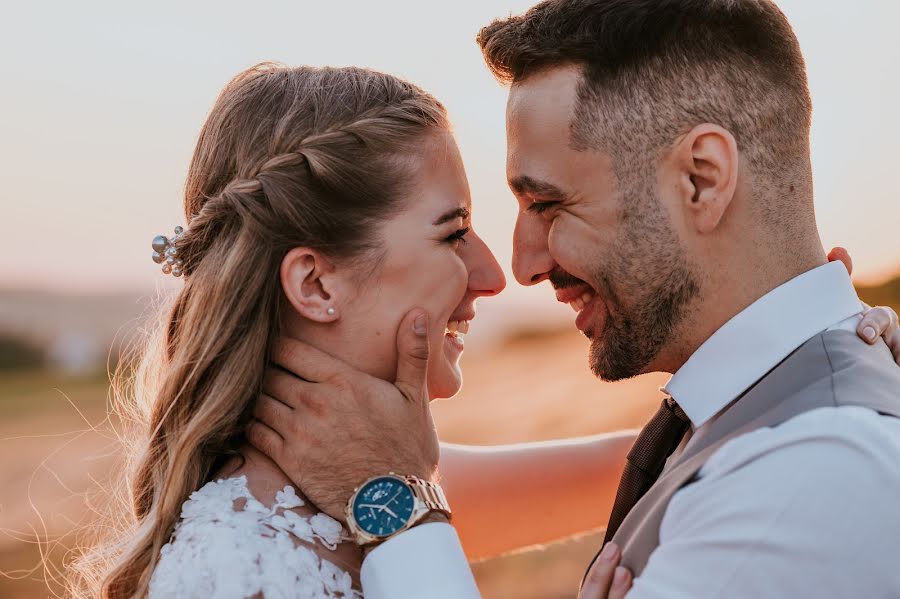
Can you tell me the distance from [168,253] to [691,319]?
166cm

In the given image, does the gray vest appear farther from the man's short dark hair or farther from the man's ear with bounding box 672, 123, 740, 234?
the man's short dark hair

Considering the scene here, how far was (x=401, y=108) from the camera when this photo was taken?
10.1ft

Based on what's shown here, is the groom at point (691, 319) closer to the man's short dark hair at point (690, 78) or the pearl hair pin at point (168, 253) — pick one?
the man's short dark hair at point (690, 78)

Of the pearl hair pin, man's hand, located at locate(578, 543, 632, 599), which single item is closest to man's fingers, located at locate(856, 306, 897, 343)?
man's hand, located at locate(578, 543, 632, 599)

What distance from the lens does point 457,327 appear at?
3279 mm

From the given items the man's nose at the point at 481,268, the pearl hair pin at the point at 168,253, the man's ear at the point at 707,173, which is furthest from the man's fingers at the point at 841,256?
the pearl hair pin at the point at 168,253

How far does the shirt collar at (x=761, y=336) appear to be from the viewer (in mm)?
2633

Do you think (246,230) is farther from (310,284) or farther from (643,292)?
(643,292)

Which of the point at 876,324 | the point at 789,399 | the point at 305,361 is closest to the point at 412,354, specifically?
the point at 305,361

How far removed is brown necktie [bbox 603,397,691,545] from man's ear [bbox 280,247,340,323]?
102cm

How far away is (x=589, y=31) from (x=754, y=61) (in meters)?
0.51

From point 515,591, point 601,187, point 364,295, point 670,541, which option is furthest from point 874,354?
point 515,591

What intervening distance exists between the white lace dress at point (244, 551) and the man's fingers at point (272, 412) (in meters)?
0.18

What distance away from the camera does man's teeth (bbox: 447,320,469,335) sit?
324 cm
